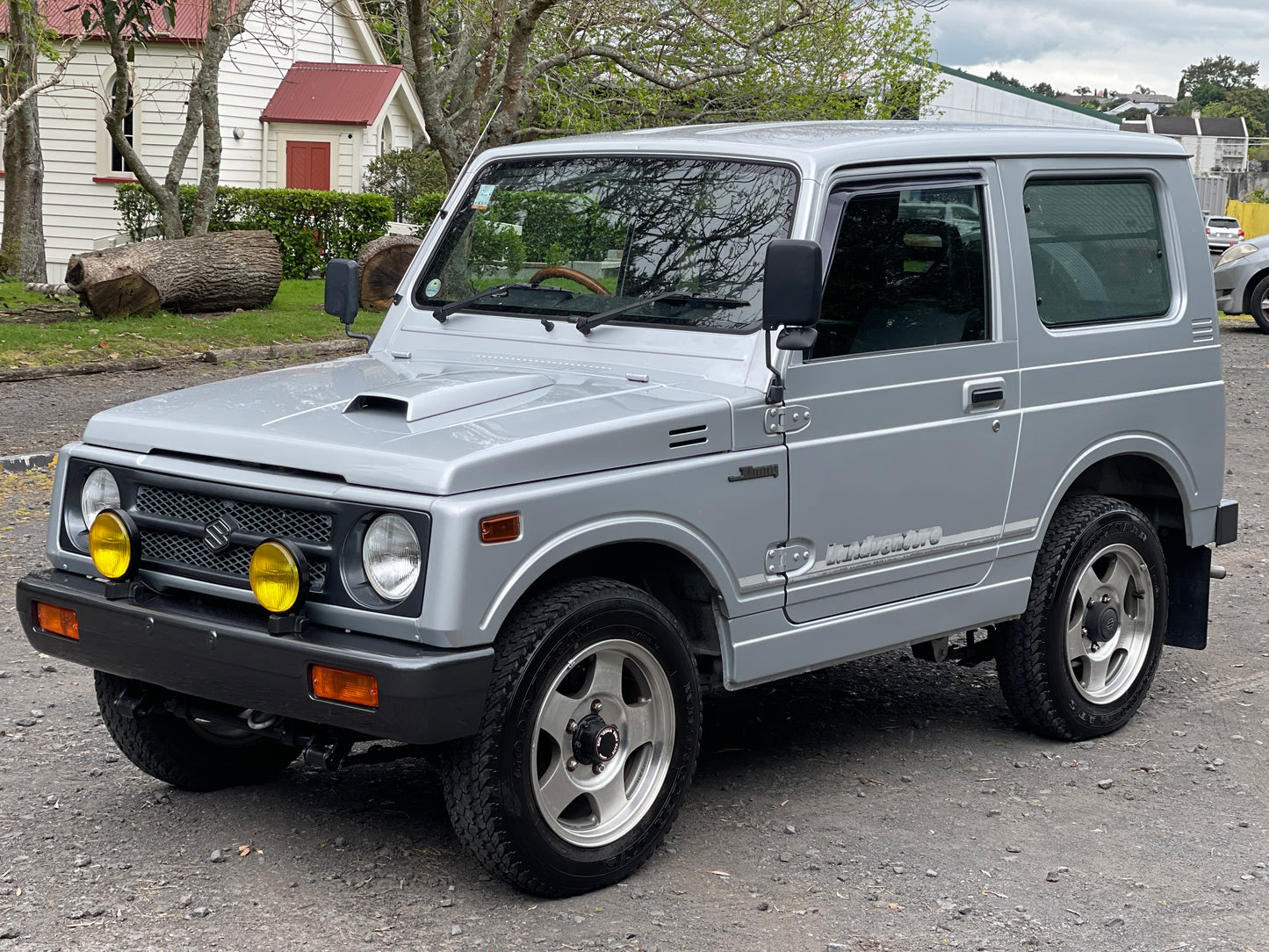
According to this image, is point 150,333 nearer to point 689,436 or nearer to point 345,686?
point 689,436

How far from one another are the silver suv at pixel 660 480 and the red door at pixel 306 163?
84.3 feet

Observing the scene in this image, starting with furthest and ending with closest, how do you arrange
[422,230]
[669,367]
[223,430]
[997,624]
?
[422,230], [997,624], [669,367], [223,430]

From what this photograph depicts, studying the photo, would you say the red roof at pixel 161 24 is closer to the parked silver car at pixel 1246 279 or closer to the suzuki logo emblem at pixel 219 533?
the parked silver car at pixel 1246 279

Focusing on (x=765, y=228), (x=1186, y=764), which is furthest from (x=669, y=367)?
(x=1186, y=764)

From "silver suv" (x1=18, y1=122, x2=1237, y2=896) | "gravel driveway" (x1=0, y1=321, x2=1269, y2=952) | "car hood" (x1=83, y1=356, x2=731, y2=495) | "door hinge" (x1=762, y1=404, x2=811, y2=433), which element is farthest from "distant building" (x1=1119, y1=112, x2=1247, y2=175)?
"car hood" (x1=83, y1=356, x2=731, y2=495)

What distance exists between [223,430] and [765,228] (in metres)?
1.74

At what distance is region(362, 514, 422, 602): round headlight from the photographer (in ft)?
12.4

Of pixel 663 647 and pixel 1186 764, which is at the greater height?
pixel 663 647

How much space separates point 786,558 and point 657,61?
547 inches

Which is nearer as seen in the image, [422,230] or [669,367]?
[669,367]

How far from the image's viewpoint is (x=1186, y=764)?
5.49 metres

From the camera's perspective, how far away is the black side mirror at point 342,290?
18.3ft

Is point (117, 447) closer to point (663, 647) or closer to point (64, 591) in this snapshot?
point (64, 591)

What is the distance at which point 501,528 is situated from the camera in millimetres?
3771
